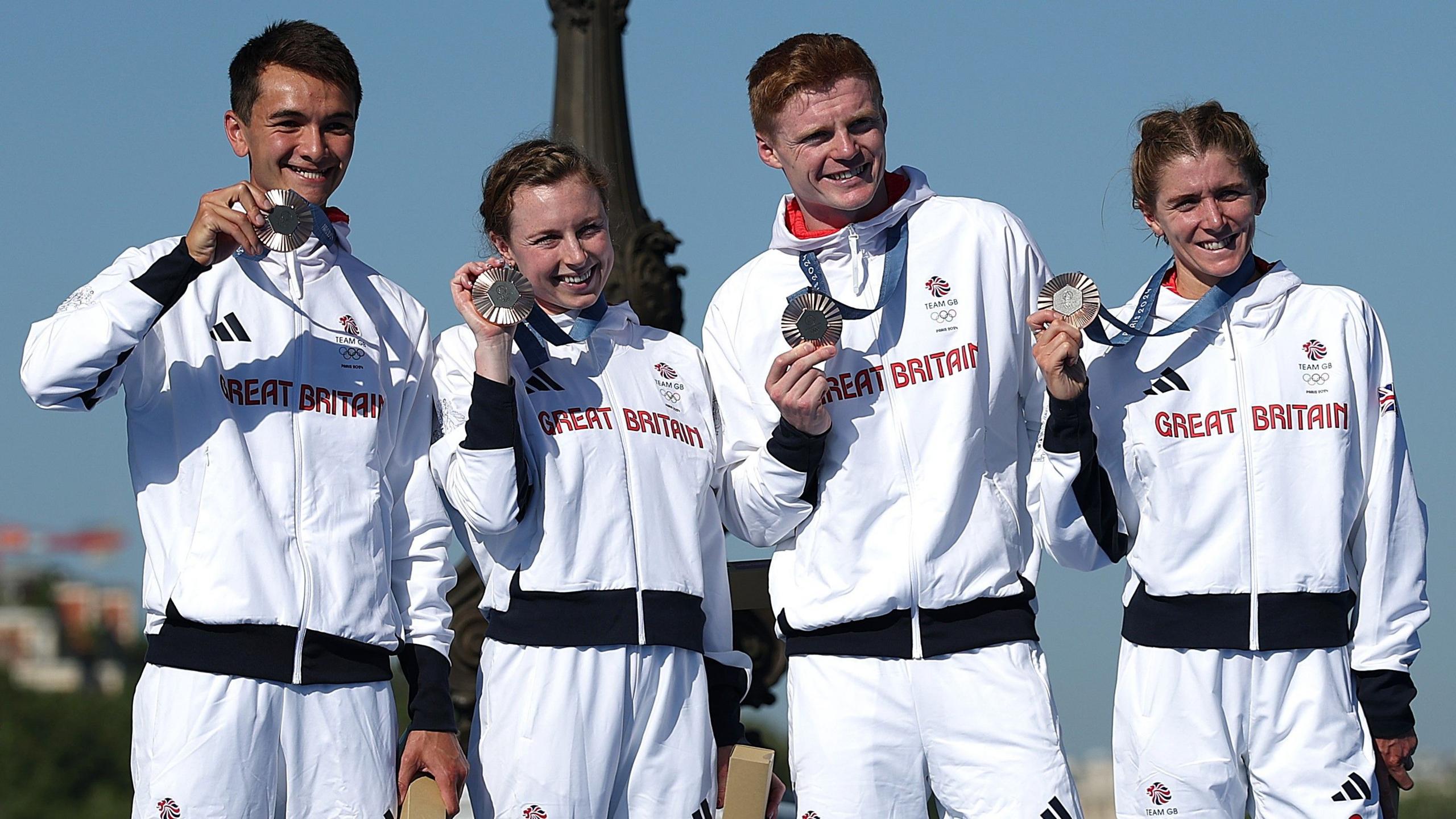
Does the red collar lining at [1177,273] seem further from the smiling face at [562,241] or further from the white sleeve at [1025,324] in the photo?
the smiling face at [562,241]

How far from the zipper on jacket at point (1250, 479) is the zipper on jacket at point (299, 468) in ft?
8.82

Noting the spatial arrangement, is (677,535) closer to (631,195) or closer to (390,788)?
(390,788)

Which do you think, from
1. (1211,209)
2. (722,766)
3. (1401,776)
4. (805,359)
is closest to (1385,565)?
(1401,776)

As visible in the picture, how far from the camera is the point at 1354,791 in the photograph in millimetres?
4492

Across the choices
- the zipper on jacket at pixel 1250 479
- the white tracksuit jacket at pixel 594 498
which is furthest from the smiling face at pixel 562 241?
the zipper on jacket at pixel 1250 479


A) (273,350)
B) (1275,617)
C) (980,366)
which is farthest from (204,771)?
(1275,617)

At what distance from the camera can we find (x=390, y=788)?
4.57 m

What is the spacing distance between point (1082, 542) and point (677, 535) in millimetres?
1215

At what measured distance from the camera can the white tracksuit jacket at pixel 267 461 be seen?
4.38m

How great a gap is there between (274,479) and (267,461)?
2.3 inches

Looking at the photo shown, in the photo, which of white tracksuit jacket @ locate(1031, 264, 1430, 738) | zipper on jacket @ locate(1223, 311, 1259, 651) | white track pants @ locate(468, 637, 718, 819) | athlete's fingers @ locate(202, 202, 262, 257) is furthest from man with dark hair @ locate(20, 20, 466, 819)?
zipper on jacket @ locate(1223, 311, 1259, 651)

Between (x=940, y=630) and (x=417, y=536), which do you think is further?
(x=417, y=536)

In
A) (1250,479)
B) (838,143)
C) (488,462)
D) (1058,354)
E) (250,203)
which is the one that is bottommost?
(1250,479)

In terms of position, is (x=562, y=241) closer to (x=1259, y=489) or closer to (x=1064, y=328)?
(x=1064, y=328)
